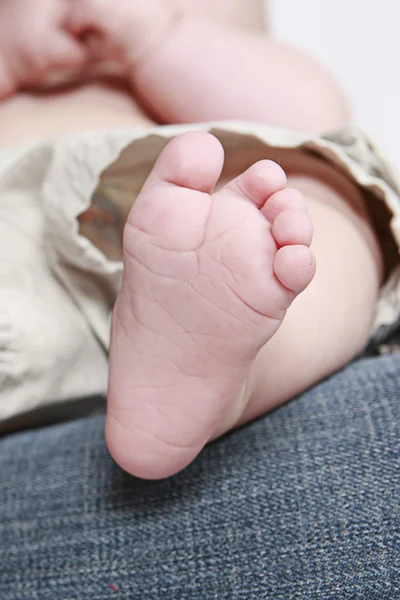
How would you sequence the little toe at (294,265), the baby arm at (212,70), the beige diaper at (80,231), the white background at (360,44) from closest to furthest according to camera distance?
the little toe at (294,265)
the beige diaper at (80,231)
the baby arm at (212,70)
the white background at (360,44)

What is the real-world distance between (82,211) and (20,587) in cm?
32

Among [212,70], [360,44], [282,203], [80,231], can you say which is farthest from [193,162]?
[360,44]

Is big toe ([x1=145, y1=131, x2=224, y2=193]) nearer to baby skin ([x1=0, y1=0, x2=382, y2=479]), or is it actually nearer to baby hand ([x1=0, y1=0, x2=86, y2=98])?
baby skin ([x1=0, y1=0, x2=382, y2=479])

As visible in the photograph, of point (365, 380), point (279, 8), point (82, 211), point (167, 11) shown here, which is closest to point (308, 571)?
point (365, 380)

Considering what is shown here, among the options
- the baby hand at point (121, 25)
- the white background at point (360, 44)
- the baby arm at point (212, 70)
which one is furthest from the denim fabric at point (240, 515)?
the white background at point (360, 44)

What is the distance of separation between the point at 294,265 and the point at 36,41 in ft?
1.87

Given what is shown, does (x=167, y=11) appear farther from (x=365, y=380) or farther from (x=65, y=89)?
(x=365, y=380)

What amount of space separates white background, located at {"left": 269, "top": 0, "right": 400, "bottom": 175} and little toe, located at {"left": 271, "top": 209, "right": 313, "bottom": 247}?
2.30 feet

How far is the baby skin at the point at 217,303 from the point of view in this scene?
0.38 meters

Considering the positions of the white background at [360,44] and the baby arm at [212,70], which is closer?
the baby arm at [212,70]

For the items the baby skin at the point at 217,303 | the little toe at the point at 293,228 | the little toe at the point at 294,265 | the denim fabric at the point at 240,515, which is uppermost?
the little toe at the point at 293,228

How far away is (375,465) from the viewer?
1.44 ft

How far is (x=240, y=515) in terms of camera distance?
45cm

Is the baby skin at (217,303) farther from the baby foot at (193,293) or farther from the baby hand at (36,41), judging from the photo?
the baby hand at (36,41)
